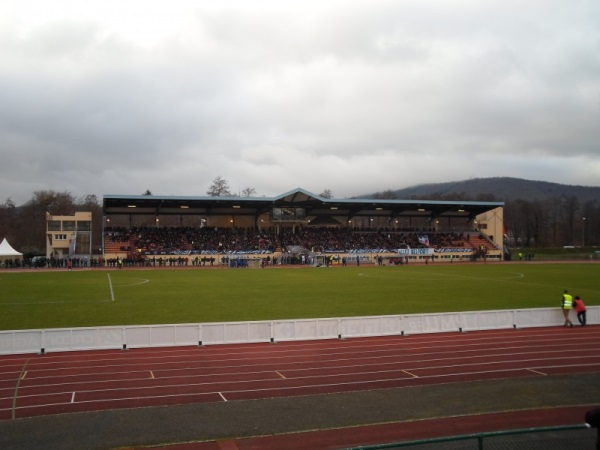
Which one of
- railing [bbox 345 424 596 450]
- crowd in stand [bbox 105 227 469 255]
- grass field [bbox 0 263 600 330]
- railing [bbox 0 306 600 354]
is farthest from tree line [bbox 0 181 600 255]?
railing [bbox 345 424 596 450]

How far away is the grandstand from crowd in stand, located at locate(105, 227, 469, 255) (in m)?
0.12

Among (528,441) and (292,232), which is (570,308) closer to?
(528,441)

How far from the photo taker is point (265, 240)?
68625mm

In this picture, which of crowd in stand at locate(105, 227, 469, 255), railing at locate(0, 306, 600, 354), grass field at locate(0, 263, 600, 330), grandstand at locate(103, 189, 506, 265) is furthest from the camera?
crowd in stand at locate(105, 227, 469, 255)

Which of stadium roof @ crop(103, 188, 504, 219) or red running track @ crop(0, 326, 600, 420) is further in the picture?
stadium roof @ crop(103, 188, 504, 219)

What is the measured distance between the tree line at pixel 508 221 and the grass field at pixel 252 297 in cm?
4211

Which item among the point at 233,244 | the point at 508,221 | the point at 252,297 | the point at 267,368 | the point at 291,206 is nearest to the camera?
the point at 267,368

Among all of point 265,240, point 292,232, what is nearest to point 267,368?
point 265,240

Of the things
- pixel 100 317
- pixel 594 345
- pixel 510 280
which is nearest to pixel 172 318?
pixel 100 317

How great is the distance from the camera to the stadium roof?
6538 centimetres

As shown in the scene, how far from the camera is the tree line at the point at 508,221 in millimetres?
89438

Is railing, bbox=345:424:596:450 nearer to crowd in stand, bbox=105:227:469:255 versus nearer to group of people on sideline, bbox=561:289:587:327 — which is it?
group of people on sideline, bbox=561:289:587:327

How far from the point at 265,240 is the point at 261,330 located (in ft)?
170

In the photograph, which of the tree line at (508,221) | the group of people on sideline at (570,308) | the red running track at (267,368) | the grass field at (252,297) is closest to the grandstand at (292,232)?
the tree line at (508,221)
